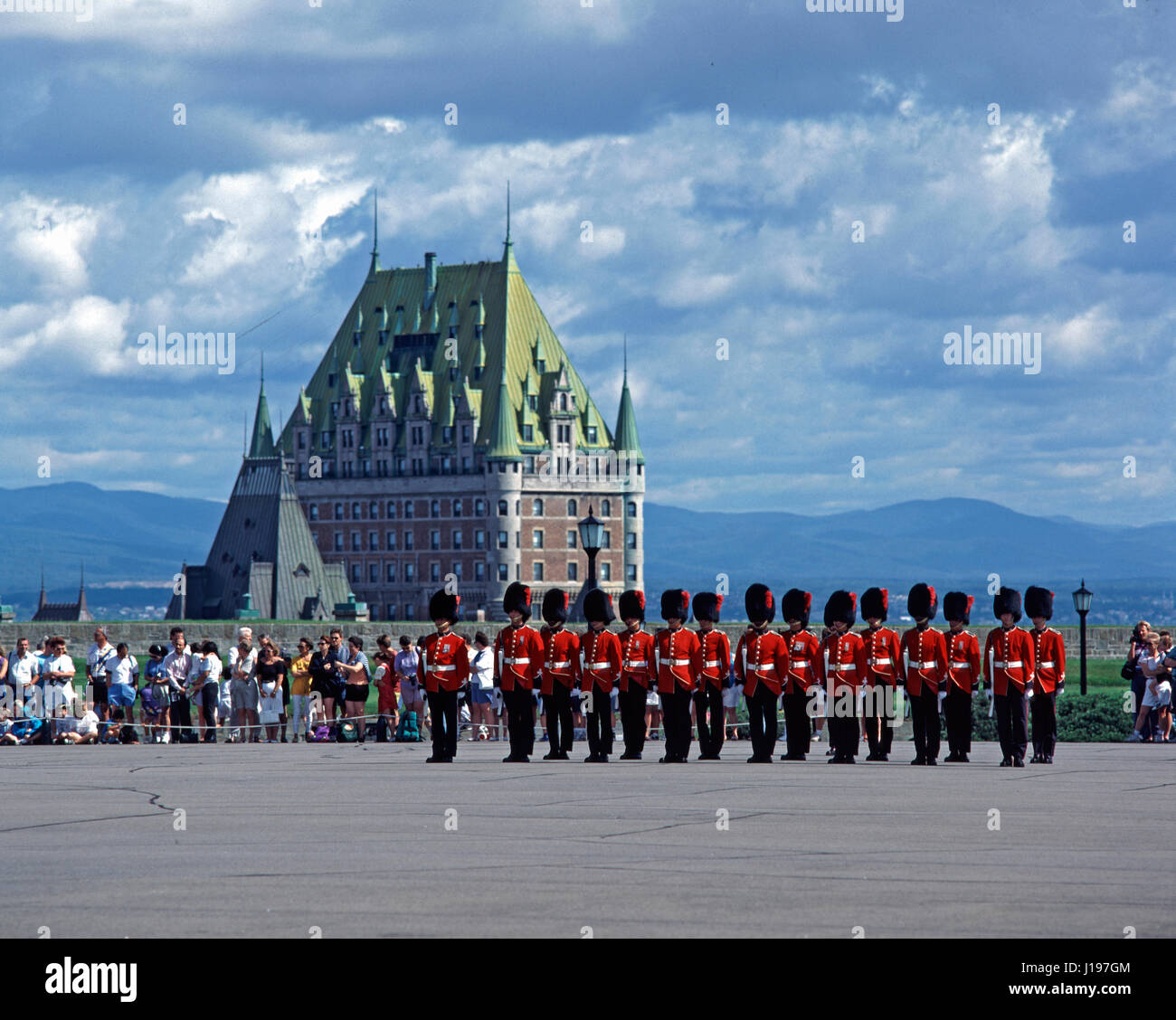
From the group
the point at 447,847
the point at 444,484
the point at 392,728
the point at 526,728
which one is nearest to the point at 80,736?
the point at 392,728

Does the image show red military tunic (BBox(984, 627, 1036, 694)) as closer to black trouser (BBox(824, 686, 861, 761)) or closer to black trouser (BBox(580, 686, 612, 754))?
black trouser (BBox(824, 686, 861, 761))

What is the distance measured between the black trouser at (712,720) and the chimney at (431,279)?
141846mm

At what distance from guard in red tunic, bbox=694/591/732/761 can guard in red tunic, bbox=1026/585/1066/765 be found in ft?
10.7

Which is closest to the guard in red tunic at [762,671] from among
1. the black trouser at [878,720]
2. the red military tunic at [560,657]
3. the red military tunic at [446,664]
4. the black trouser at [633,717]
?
the black trouser at [878,720]

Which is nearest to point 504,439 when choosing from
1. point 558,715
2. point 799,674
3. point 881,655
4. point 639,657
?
point 558,715

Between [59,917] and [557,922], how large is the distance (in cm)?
242

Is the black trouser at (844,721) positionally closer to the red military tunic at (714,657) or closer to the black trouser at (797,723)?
the black trouser at (797,723)

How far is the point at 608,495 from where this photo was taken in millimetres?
160000

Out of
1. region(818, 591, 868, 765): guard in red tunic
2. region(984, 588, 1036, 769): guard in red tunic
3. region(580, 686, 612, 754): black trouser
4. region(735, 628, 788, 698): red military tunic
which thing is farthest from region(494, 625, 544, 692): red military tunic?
region(984, 588, 1036, 769): guard in red tunic

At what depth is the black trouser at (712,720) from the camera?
23.4 m

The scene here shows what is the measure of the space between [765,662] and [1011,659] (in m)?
2.73

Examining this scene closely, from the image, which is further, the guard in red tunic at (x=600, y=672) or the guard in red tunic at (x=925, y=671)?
the guard in red tunic at (x=600, y=672)

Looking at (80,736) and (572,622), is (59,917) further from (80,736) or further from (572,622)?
(572,622)

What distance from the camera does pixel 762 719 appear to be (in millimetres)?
23219
